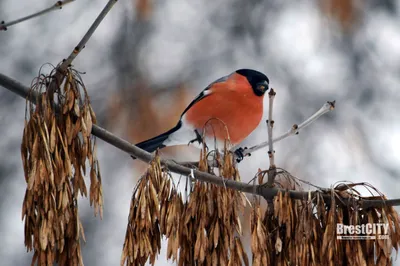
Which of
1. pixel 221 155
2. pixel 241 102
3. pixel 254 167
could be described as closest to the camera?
pixel 221 155

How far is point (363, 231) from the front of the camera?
0.66 metres

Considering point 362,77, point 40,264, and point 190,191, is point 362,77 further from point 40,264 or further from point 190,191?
point 40,264

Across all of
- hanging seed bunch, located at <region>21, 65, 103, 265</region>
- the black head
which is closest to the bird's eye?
the black head

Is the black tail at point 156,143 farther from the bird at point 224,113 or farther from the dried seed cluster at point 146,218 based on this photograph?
the dried seed cluster at point 146,218

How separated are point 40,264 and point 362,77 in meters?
0.96

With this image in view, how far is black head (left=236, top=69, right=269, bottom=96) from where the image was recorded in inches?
41.1

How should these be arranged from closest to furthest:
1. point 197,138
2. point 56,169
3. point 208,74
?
point 56,169 → point 197,138 → point 208,74

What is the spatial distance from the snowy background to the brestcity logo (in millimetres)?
524

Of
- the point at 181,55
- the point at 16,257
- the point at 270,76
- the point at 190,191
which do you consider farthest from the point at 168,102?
the point at 190,191

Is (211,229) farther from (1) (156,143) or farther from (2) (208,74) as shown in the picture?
(2) (208,74)

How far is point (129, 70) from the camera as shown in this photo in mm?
1324

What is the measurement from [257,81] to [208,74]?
0.26 metres

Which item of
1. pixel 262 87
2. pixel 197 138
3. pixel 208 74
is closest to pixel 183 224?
pixel 197 138

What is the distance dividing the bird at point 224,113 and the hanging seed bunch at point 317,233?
0.93ft
